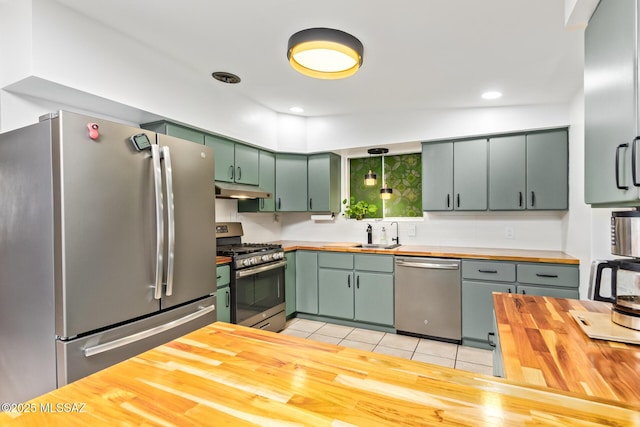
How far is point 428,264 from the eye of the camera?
3201 millimetres

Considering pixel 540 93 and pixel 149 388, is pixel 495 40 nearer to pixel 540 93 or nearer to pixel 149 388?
pixel 540 93

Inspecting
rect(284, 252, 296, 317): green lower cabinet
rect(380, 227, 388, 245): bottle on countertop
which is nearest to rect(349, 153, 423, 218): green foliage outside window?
rect(380, 227, 388, 245): bottle on countertop

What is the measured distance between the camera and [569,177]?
3014 mm

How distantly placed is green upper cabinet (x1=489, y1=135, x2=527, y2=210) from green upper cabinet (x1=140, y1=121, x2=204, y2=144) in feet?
9.49

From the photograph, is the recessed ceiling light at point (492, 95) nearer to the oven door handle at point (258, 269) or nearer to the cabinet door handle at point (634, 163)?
the cabinet door handle at point (634, 163)

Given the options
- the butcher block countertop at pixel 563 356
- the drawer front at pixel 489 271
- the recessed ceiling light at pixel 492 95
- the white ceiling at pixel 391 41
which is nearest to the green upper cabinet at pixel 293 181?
the white ceiling at pixel 391 41

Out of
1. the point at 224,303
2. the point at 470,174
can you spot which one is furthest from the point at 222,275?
the point at 470,174

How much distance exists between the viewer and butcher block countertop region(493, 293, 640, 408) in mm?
847

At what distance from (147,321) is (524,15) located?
2.77m

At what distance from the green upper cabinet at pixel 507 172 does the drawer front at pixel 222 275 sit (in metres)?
2.66

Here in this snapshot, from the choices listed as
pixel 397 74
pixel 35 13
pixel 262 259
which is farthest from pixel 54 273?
pixel 397 74

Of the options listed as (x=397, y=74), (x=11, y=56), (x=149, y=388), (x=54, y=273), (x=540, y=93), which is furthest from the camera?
(x=540, y=93)

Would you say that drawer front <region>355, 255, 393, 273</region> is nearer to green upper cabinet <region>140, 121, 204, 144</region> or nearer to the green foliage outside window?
the green foliage outside window

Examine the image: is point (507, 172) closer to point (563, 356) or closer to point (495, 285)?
point (495, 285)
